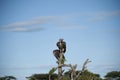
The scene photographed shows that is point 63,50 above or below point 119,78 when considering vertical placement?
below

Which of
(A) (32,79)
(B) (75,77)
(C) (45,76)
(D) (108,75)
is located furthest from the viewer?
(D) (108,75)

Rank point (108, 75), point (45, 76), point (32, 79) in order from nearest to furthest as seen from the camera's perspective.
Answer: point (32, 79), point (45, 76), point (108, 75)

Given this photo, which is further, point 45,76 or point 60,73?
point 45,76

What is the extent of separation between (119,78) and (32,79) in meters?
60.6

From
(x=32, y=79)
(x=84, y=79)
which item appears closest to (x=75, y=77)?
Answer: (x=32, y=79)

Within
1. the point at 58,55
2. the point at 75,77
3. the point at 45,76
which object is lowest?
the point at 75,77

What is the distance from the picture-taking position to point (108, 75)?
7381cm

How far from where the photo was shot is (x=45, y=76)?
228 ft

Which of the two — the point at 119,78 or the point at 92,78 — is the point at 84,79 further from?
the point at 119,78

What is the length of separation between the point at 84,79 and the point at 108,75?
5559 centimetres

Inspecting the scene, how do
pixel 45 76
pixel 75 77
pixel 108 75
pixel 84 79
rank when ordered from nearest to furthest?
pixel 75 77 < pixel 84 79 < pixel 45 76 < pixel 108 75

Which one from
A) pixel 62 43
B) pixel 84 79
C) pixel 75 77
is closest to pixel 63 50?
pixel 62 43

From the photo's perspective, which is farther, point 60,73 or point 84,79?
point 84,79

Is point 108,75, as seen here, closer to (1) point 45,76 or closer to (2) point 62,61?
(1) point 45,76
